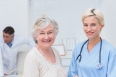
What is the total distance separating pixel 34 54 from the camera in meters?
1.41

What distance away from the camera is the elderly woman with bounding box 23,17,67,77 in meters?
1.38

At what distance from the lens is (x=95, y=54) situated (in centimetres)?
154

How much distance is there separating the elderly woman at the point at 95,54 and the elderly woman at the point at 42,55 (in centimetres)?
18

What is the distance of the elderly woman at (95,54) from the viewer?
146cm

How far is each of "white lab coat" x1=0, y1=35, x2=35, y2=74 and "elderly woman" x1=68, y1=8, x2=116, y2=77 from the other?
182cm

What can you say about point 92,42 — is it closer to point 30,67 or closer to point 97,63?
point 97,63

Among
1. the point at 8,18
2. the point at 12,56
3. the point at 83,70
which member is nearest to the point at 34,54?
the point at 83,70

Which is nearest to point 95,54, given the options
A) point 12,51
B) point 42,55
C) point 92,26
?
point 92,26

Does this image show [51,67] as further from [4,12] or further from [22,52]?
[4,12]

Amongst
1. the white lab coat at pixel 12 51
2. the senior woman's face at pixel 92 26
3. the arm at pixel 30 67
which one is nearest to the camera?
the arm at pixel 30 67

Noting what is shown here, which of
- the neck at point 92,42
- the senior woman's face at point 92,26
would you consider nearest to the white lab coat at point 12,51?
the neck at point 92,42

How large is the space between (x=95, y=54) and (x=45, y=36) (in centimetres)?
37

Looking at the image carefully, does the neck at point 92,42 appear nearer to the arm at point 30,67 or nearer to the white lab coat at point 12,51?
the arm at point 30,67

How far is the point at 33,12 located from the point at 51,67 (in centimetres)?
253
